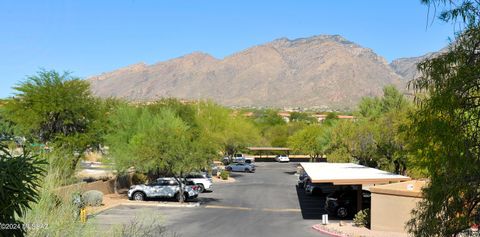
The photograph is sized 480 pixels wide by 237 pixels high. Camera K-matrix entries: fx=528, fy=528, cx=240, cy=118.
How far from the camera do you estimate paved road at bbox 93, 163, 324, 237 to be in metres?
25.0

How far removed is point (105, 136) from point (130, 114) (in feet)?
15.5

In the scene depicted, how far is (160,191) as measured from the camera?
3728cm

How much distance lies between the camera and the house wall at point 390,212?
2498 centimetres

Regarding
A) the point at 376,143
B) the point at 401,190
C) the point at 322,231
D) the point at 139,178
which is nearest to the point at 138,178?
the point at 139,178

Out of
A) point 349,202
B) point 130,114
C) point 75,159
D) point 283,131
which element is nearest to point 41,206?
point 349,202

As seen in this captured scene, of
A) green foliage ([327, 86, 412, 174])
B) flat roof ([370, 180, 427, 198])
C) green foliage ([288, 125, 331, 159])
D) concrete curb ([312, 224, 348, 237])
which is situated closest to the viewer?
concrete curb ([312, 224, 348, 237])

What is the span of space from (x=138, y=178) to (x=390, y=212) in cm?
2673

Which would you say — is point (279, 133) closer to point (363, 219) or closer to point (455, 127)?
point (363, 219)

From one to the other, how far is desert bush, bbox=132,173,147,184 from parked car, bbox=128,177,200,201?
8.50 metres

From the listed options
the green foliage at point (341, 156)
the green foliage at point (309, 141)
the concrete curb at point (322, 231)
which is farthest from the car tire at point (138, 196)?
the green foliage at point (309, 141)

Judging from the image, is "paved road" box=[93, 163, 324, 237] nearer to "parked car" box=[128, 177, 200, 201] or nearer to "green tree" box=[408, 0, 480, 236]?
"parked car" box=[128, 177, 200, 201]

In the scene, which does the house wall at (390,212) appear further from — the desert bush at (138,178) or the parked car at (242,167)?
the parked car at (242,167)

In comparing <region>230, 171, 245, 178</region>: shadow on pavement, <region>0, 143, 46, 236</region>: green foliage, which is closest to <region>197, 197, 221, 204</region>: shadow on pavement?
<region>230, 171, 245, 178</region>: shadow on pavement

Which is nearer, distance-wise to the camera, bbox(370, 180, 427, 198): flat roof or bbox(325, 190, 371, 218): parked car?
bbox(370, 180, 427, 198): flat roof
